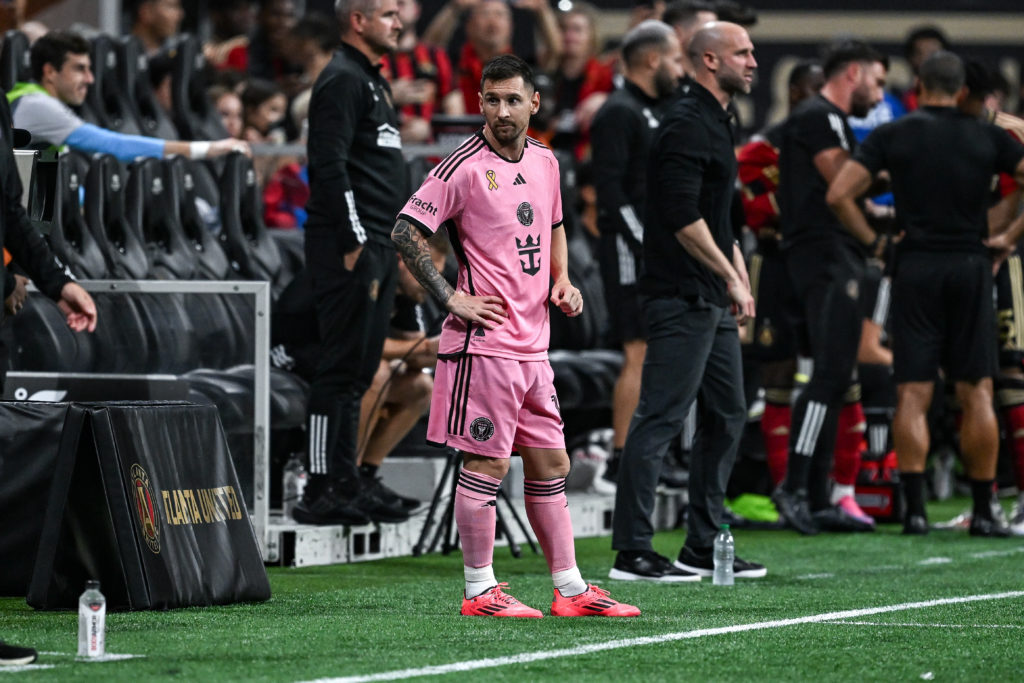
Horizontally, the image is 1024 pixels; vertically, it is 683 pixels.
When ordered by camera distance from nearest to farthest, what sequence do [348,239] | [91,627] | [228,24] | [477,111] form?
[91,627] < [348,239] < [477,111] < [228,24]

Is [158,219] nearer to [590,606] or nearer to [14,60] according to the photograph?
[14,60]

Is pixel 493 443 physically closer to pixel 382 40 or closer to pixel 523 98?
pixel 523 98

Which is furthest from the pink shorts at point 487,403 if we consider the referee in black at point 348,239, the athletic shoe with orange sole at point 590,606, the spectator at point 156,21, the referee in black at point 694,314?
the spectator at point 156,21

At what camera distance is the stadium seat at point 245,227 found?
9516 millimetres

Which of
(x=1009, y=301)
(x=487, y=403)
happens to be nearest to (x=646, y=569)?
(x=487, y=403)

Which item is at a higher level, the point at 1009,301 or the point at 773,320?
the point at 1009,301

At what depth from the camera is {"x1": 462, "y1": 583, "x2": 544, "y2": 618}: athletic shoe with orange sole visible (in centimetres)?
568

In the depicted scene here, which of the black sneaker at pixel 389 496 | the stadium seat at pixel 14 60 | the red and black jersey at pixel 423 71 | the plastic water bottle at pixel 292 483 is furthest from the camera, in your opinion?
the red and black jersey at pixel 423 71

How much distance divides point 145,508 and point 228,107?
243 inches

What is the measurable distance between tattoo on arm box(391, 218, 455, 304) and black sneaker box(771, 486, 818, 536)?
4308 millimetres

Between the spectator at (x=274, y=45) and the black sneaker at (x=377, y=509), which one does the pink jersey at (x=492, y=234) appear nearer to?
the black sneaker at (x=377, y=509)

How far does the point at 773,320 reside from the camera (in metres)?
10.2

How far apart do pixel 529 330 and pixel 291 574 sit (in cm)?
213

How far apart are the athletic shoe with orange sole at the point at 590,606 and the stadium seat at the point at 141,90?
5.69 meters
